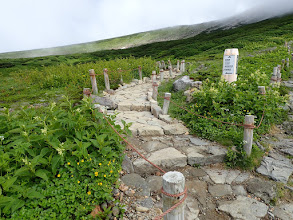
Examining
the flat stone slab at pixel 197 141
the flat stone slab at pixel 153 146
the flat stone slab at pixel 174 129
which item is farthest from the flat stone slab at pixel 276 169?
the flat stone slab at pixel 153 146

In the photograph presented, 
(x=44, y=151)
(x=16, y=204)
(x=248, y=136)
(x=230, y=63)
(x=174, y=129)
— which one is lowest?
(x=174, y=129)

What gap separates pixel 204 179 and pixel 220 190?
0.37 m

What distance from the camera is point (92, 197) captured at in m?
2.76

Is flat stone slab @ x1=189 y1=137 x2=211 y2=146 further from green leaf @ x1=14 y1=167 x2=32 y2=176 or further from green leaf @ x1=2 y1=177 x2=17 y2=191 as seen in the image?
green leaf @ x1=2 y1=177 x2=17 y2=191

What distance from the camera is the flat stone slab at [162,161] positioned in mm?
4004

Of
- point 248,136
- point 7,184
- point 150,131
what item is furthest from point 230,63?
point 7,184

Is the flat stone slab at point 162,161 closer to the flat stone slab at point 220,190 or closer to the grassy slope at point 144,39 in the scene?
the flat stone slab at point 220,190

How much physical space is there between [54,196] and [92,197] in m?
0.49

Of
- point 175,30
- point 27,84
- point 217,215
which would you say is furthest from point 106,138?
point 175,30

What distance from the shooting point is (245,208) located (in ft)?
10.6

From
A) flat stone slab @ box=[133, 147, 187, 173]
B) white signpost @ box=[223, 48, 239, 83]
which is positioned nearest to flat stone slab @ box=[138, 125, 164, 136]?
flat stone slab @ box=[133, 147, 187, 173]

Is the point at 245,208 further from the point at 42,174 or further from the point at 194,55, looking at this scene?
the point at 194,55

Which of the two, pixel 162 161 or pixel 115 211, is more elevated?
pixel 115 211

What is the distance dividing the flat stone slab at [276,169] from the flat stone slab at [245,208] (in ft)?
2.95
